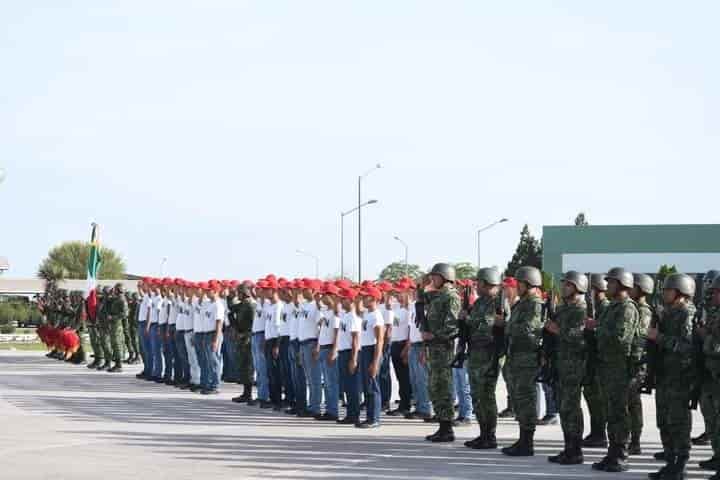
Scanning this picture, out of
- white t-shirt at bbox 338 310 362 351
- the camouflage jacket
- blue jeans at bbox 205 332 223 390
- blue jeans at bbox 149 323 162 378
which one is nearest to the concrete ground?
blue jeans at bbox 205 332 223 390

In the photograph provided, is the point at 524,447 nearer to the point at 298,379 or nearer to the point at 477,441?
the point at 477,441

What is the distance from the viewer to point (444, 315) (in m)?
14.9

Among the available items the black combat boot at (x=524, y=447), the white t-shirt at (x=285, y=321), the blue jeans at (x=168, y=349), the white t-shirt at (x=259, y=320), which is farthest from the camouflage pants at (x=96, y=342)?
the black combat boot at (x=524, y=447)

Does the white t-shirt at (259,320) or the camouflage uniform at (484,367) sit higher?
the white t-shirt at (259,320)

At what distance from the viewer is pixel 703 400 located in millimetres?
11773

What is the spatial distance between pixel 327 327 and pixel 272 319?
6.26 feet

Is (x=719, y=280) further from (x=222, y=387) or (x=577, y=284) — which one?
(x=222, y=387)

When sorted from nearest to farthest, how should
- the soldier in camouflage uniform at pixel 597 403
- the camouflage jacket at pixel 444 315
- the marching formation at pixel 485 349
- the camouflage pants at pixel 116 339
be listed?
the marching formation at pixel 485 349 → the soldier in camouflage uniform at pixel 597 403 → the camouflage jacket at pixel 444 315 → the camouflage pants at pixel 116 339

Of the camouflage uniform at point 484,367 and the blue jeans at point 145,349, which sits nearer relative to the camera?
the camouflage uniform at point 484,367

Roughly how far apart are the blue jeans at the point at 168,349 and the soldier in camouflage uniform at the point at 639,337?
38.8 ft

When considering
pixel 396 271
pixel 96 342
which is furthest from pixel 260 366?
pixel 396 271

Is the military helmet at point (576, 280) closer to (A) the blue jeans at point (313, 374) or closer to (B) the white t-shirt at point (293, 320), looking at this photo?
(A) the blue jeans at point (313, 374)

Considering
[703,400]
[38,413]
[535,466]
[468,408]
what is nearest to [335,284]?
[468,408]

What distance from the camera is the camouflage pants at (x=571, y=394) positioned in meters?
12.8
